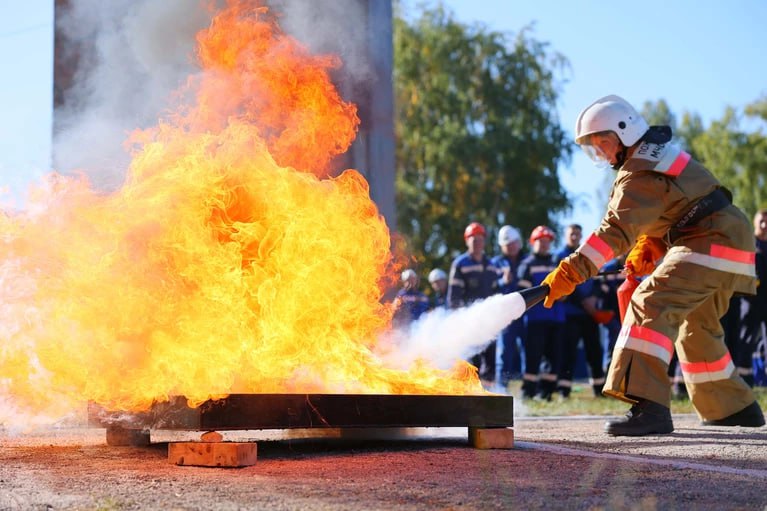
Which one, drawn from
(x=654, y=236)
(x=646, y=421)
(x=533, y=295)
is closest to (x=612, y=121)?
(x=654, y=236)

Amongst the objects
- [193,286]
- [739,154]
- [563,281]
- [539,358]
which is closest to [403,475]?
[193,286]

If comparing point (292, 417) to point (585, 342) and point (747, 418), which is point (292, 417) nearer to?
point (747, 418)

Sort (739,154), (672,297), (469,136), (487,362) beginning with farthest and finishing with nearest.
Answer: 1. (739,154)
2. (469,136)
3. (487,362)
4. (672,297)

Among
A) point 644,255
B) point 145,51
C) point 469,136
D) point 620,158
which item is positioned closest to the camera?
point 620,158

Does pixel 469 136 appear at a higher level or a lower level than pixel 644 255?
higher

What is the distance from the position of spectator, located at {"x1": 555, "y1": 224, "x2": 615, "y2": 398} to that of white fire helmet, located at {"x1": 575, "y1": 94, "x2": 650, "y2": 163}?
5.76 meters

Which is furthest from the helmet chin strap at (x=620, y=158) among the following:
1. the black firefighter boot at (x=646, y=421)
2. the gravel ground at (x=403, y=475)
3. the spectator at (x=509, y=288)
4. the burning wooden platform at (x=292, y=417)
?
the spectator at (x=509, y=288)

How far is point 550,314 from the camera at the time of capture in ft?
39.3

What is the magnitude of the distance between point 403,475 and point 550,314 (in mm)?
7931

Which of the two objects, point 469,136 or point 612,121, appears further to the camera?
point 469,136

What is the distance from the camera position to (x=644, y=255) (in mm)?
6801

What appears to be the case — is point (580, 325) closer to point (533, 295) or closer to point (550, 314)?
point (550, 314)

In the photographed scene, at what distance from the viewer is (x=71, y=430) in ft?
23.9

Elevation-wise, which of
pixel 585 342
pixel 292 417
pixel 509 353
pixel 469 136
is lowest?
pixel 292 417
